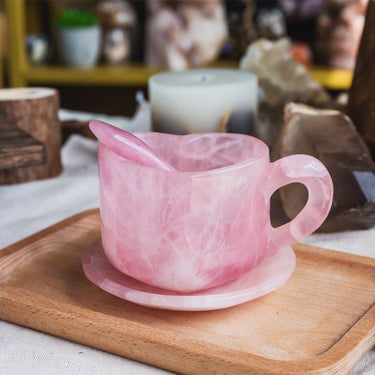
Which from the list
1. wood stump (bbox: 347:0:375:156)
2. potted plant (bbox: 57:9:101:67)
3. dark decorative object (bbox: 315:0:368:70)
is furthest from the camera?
potted plant (bbox: 57:9:101:67)

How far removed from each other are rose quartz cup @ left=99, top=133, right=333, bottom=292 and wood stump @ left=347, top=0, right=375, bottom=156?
0.24 meters

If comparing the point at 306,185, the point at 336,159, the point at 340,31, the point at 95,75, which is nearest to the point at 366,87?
the point at 336,159

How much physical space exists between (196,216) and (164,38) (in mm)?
1203

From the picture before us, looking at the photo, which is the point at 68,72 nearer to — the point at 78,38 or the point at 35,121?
the point at 78,38

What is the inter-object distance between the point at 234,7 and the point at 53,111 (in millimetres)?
973

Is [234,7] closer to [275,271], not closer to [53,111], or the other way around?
[53,111]

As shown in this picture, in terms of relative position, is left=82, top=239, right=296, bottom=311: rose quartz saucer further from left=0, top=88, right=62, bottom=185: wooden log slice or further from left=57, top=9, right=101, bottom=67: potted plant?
left=57, top=9, right=101, bottom=67: potted plant

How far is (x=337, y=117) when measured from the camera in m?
0.50

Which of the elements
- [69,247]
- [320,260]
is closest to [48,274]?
[69,247]

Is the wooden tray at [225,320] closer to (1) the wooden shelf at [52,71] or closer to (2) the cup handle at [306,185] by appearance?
(2) the cup handle at [306,185]

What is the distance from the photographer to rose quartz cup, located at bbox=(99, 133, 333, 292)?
295 millimetres

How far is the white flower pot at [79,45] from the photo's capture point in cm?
145

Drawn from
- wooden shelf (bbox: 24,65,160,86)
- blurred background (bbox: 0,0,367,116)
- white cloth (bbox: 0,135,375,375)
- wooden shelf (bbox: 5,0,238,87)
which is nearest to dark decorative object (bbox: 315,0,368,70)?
blurred background (bbox: 0,0,367,116)

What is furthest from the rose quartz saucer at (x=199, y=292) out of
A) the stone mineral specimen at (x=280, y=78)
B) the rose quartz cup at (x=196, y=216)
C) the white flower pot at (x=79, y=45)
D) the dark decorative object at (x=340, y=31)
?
the white flower pot at (x=79, y=45)
